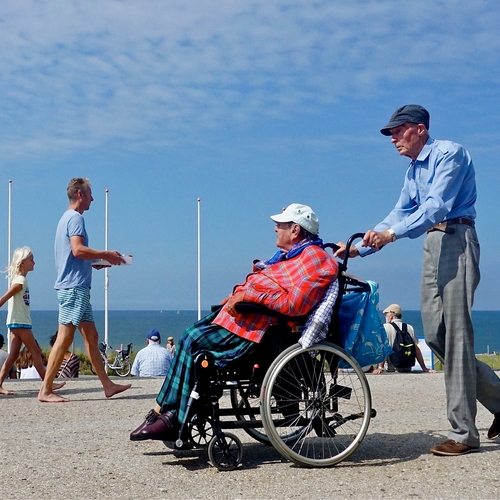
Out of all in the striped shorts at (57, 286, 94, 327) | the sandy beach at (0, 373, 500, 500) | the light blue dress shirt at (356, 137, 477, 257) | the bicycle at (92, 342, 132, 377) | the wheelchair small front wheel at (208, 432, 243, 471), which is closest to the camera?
the sandy beach at (0, 373, 500, 500)

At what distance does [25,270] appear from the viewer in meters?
9.30

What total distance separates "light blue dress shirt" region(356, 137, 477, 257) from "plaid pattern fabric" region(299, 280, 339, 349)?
0.57 m

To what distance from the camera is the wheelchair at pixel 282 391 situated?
469cm

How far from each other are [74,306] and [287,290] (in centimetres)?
363

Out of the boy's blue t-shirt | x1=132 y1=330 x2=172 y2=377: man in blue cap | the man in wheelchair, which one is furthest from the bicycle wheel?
the man in wheelchair

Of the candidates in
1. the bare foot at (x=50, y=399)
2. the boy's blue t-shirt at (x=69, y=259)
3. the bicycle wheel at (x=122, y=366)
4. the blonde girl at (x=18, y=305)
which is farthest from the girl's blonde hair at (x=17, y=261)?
the bicycle wheel at (x=122, y=366)

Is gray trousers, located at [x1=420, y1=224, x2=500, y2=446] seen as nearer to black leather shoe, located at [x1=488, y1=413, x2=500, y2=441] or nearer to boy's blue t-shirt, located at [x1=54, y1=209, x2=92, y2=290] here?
black leather shoe, located at [x1=488, y1=413, x2=500, y2=441]

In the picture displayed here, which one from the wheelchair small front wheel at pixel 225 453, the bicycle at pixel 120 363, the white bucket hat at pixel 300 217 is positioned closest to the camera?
the wheelchair small front wheel at pixel 225 453

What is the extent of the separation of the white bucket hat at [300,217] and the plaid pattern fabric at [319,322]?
494mm

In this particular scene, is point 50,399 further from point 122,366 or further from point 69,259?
point 122,366

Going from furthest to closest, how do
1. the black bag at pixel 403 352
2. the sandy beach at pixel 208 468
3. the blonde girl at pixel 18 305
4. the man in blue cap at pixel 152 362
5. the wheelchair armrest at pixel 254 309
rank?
the black bag at pixel 403 352, the man in blue cap at pixel 152 362, the blonde girl at pixel 18 305, the wheelchair armrest at pixel 254 309, the sandy beach at pixel 208 468

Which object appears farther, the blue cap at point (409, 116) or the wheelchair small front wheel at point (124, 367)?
the wheelchair small front wheel at point (124, 367)

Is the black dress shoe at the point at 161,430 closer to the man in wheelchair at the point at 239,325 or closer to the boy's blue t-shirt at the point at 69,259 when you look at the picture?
the man in wheelchair at the point at 239,325

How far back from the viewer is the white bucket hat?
514 centimetres
